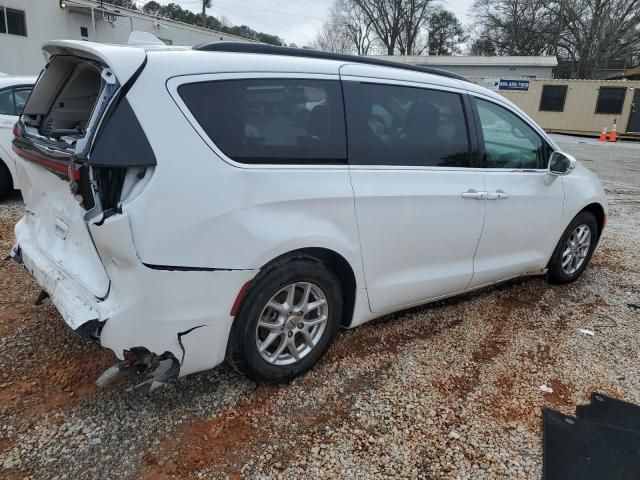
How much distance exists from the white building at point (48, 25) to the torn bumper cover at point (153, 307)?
17.1 metres

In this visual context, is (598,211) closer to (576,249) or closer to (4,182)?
(576,249)

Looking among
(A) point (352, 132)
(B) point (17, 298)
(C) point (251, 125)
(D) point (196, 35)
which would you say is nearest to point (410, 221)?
(A) point (352, 132)

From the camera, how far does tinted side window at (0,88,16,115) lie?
6.20m

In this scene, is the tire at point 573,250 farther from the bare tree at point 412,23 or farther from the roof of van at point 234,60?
the bare tree at point 412,23

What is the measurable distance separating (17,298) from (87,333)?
192 centimetres

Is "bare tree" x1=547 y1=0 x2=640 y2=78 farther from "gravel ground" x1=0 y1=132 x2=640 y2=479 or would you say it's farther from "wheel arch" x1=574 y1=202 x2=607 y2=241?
"gravel ground" x1=0 y1=132 x2=640 y2=479

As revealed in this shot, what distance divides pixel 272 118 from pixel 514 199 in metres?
2.05

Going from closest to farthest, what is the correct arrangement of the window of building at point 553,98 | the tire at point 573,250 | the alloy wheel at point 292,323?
1. the alloy wheel at point 292,323
2. the tire at point 573,250
3. the window of building at point 553,98

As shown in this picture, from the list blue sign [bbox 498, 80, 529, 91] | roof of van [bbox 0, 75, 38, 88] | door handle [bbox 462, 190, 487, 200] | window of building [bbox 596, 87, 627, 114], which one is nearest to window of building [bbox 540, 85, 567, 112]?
blue sign [bbox 498, 80, 529, 91]

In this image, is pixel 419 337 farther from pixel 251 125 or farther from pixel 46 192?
pixel 46 192

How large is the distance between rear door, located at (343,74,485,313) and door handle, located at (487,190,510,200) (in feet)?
0.34

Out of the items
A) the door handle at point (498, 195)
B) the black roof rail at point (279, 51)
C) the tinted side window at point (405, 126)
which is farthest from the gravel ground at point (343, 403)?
the black roof rail at point (279, 51)

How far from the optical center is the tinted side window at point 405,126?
2838 mm

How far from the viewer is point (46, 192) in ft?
9.07
